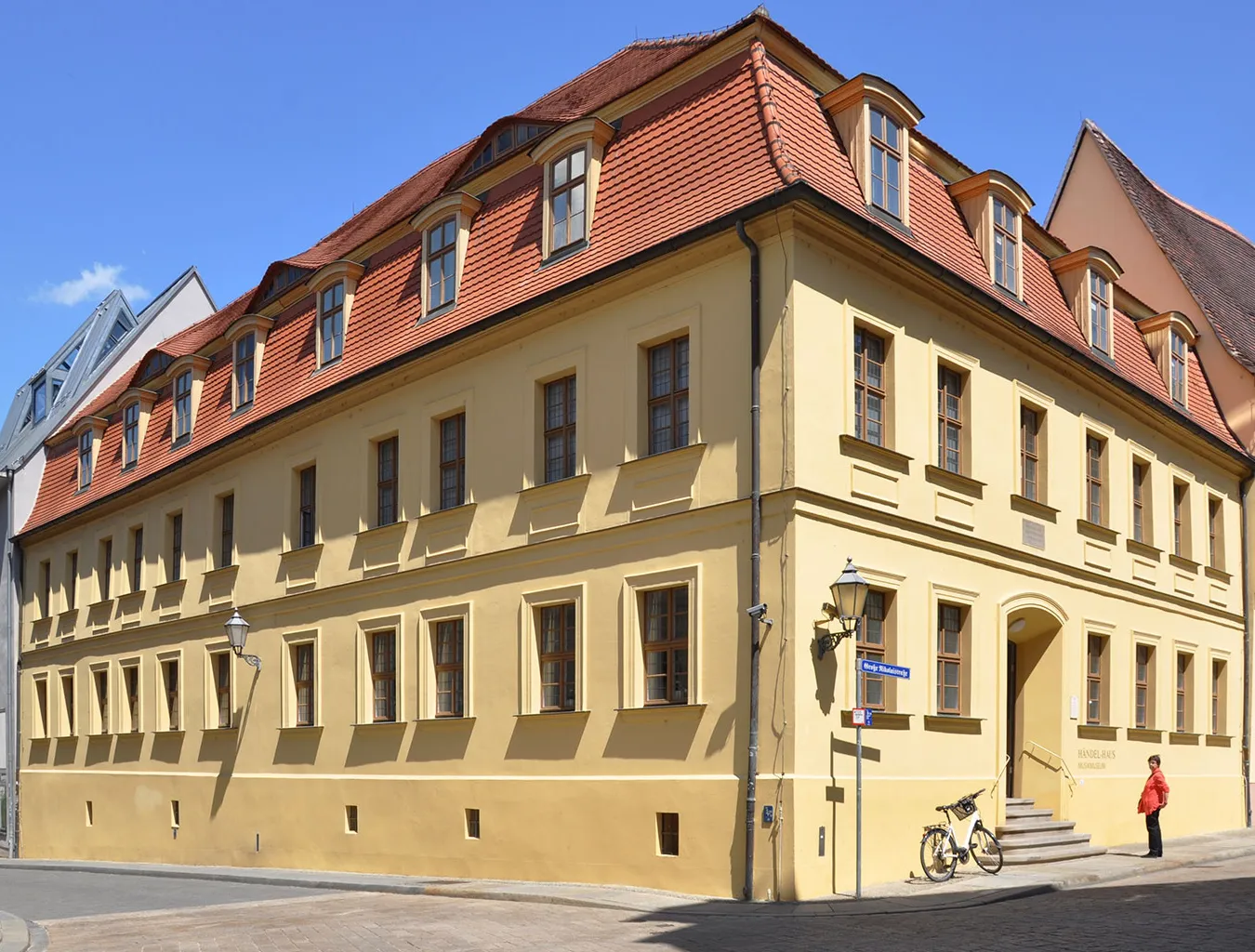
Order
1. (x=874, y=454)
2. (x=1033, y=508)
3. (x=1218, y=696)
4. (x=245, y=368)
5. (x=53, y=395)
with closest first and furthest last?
1. (x=874, y=454)
2. (x=1033, y=508)
3. (x=1218, y=696)
4. (x=245, y=368)
5. (x=53, y=395)

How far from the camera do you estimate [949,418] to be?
61.6ft

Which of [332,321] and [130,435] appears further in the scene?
[130,435]

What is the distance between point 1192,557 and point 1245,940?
15524mm

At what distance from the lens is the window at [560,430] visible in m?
19.1

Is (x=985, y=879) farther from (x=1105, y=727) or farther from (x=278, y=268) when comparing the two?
(x=278, y=268)

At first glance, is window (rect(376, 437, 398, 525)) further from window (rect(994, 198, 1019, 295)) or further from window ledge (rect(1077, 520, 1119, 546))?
window ledge (rect(1077, 520, 1119, 546))

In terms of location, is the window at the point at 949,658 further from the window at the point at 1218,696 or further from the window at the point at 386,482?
the window at the point at 1218,696

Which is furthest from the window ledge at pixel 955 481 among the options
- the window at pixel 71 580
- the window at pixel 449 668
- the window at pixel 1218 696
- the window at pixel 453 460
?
the window at pixel 71 580

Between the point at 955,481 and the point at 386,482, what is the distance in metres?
9.43

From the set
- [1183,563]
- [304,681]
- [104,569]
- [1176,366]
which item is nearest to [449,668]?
[304,681]

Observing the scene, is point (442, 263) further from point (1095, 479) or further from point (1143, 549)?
point (1143, 549)

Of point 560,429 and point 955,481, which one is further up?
point 560,429

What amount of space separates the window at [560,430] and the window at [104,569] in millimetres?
17739

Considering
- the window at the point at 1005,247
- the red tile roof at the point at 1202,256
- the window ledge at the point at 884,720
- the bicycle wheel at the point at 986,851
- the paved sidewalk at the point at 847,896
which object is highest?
the red tile roof at the point at 1202,256
